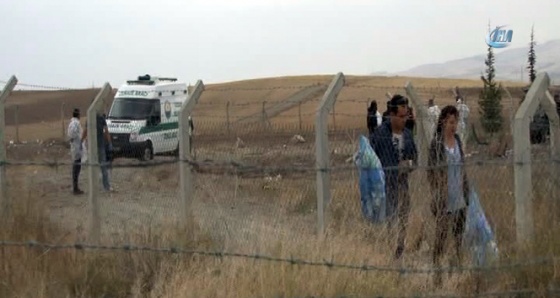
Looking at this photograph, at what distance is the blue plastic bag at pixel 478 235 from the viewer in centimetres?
658

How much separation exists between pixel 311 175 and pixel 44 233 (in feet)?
8.93

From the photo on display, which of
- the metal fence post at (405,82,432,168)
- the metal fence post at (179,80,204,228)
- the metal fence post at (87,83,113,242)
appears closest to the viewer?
the metal fence post at (179,80,204,228)

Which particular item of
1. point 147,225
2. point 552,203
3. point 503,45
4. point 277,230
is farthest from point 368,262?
point 503,45

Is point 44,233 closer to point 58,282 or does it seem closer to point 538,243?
point 58,282

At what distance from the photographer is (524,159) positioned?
7.18 metres

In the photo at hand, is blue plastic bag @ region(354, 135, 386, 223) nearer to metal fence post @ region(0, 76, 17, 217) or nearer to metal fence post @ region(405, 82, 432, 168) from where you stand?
metal fence post @ region(405, 82, 432, 168)

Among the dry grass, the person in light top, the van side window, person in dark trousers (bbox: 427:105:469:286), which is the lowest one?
the dry grass

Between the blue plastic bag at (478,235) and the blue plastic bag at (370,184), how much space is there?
74 cm

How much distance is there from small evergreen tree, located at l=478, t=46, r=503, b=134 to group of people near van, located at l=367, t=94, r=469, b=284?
9.02 m

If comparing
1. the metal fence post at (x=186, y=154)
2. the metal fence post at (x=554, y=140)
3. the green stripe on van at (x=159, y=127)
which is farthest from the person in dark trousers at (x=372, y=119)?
the green stripe on van at (x=159, y=127)

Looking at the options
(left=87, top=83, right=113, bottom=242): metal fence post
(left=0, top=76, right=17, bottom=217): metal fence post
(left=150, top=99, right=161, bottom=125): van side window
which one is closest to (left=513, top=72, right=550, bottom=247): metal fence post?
(left=87, top=83, right=113, bottom=242): metal fence post

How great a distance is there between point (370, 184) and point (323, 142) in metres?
0.63

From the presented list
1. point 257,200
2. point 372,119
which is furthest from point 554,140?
point 372,119

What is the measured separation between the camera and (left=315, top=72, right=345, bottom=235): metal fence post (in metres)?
7.99
